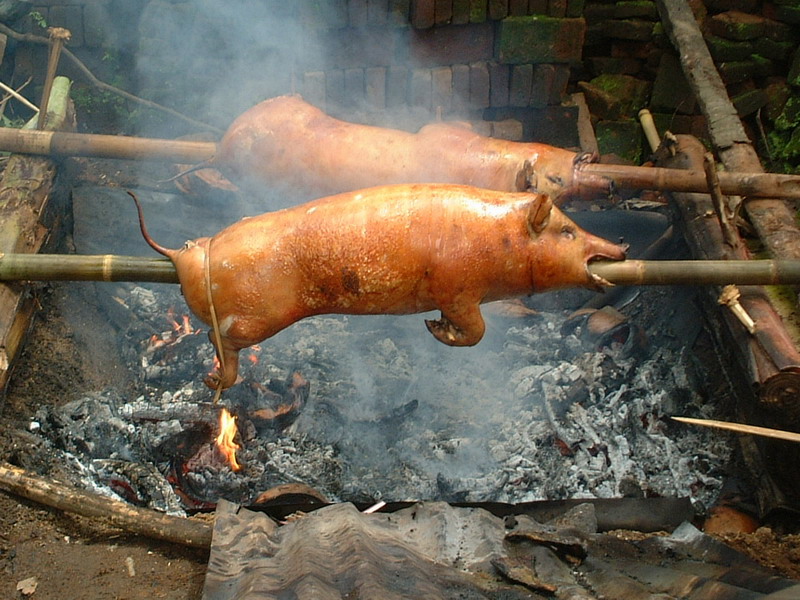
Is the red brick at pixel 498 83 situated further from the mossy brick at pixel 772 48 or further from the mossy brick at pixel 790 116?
the mossy brick at pixel 790 116

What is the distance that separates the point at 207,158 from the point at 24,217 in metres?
1.29

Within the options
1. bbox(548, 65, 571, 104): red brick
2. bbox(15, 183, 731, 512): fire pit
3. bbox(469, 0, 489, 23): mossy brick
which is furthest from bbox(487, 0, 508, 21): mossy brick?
bbox(15, 183, 731, 512): fire pit

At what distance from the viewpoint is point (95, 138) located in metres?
4.98

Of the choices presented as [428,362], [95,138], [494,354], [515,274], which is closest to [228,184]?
[95,138]

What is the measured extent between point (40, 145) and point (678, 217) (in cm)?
492

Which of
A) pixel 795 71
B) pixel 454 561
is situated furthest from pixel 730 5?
pixel 454 561

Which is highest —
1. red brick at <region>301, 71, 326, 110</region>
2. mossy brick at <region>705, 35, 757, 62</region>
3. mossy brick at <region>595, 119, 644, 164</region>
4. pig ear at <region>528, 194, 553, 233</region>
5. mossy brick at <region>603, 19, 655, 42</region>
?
mossy brick at <region>603, 19, 655, 42</region>

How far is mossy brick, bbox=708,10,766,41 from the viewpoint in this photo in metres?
7.31

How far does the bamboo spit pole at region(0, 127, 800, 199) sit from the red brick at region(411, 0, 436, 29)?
2.35m

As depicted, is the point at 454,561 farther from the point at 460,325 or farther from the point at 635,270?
the point at 635,270

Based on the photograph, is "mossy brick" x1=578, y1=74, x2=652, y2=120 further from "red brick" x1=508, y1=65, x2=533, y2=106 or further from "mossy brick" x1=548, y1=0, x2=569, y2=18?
"mossy brick" x1=548, y1=0, x2=569, y2=18

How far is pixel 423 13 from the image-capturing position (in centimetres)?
615

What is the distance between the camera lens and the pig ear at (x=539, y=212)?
130 inches

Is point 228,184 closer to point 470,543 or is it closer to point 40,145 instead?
point 40,145
